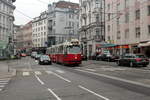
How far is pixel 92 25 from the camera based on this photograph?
71000mm

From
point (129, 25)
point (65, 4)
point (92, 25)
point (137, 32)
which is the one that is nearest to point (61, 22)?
point (65, 4)

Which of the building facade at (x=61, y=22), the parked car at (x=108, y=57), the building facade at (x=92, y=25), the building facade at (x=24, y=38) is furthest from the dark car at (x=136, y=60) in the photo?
the building facade at (x=24, y=38)

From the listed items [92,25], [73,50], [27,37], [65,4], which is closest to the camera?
[73,50]

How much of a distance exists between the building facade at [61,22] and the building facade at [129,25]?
45603 millimetres

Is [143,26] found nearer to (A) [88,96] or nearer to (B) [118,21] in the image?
(B) [118,21]

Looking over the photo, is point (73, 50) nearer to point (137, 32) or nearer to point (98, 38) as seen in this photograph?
point (137, 32)

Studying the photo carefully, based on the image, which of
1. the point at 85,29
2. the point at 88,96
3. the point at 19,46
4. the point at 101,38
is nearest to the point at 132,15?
the point at 101,38

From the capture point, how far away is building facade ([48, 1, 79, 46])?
104562mm

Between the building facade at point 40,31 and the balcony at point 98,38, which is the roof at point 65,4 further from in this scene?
the balcony at point 98,38

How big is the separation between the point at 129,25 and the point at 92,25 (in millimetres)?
21935

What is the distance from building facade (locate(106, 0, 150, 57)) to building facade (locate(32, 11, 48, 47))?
181ft

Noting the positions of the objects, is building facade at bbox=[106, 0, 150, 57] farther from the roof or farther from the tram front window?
the roof

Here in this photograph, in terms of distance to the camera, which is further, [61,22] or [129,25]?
[61,22]

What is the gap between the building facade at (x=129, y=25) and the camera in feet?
146
